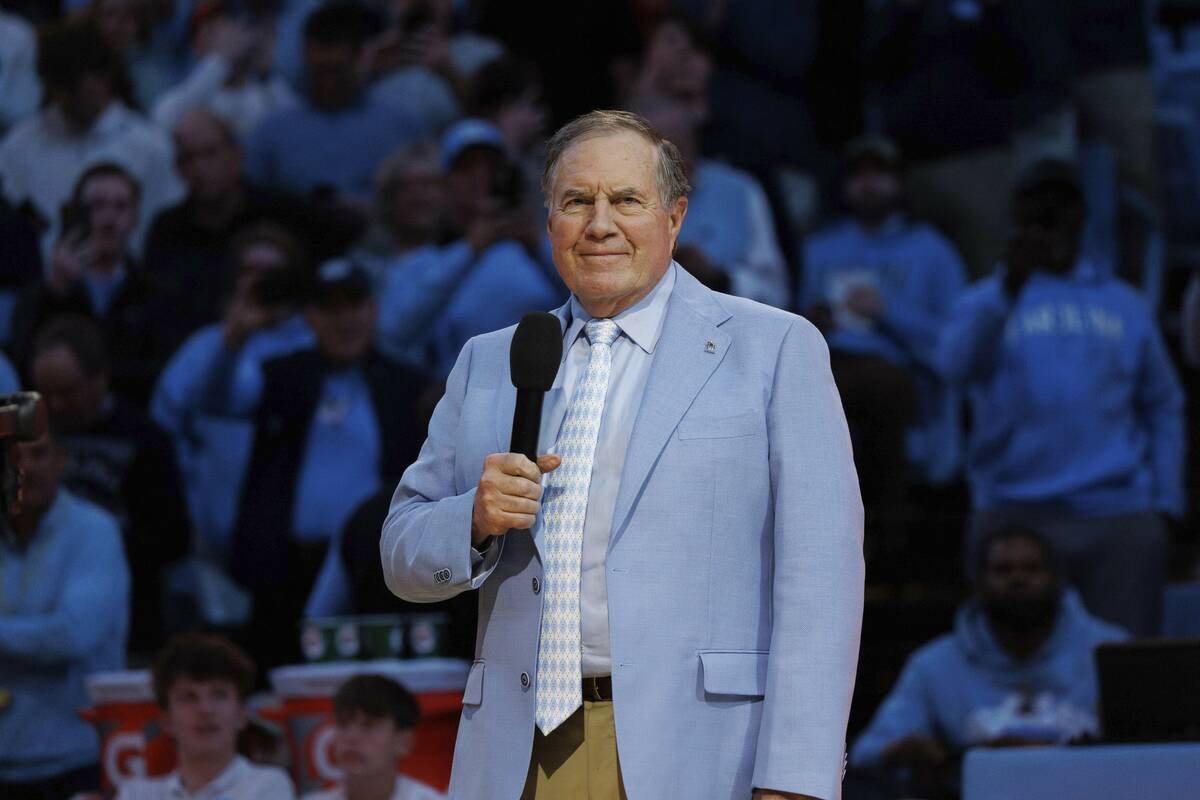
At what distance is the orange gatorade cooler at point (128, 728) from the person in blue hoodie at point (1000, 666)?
2.22m

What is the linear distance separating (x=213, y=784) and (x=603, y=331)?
111 inches

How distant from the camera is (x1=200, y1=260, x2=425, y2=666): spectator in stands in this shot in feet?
22.4

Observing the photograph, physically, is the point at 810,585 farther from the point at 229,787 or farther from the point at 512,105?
the point at 512,105

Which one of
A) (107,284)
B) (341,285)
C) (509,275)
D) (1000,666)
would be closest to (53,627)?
(341,285)

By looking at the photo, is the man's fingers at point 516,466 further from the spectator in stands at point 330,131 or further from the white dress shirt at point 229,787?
the spectator in stands at point 330,131

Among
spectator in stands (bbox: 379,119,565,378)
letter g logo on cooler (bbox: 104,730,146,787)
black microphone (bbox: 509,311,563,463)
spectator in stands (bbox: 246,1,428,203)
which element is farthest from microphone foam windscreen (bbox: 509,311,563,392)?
spectator in stands (bbox: 246,1,428,203)

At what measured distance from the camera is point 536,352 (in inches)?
105

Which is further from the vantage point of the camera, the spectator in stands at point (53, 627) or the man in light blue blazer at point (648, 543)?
the spectator in stands at point (53, 627)

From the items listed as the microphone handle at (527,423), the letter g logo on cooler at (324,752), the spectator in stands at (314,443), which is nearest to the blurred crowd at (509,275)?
the spectator in stands at (314,443)

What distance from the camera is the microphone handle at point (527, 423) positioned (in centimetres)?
260

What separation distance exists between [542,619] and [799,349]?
561mm

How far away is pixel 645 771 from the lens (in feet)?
8.61

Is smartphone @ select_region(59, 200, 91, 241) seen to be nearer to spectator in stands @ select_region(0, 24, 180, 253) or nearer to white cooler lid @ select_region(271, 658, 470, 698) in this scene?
spectator in stands @ select_region(0, 24, 180, 253)

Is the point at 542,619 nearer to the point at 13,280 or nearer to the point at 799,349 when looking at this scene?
the point at 799,349
